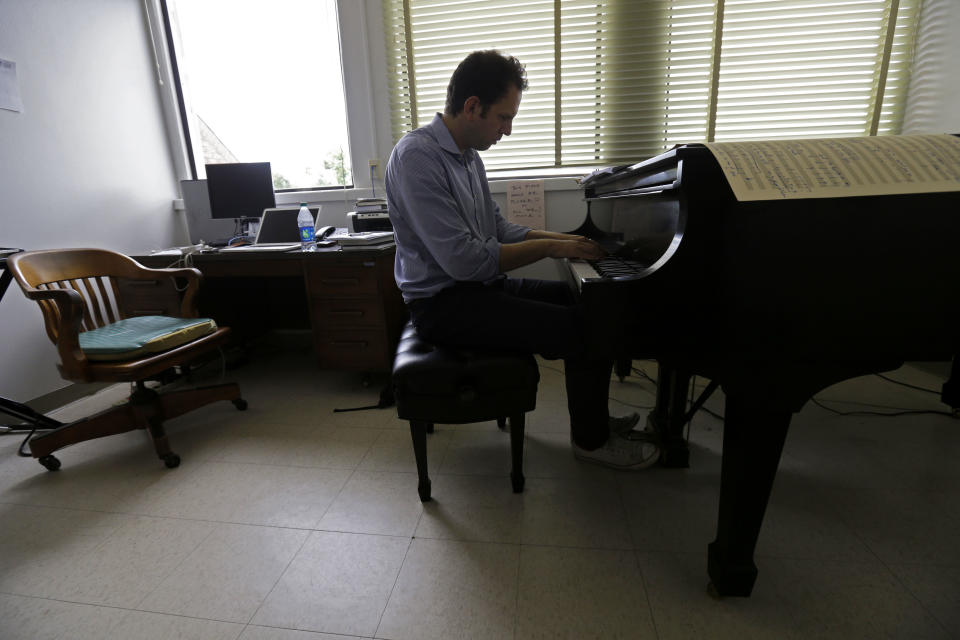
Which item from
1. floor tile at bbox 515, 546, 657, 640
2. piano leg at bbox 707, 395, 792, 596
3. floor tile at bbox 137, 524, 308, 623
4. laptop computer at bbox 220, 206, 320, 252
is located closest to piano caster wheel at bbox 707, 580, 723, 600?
piano leg at bbox 707, 395, 792, 596

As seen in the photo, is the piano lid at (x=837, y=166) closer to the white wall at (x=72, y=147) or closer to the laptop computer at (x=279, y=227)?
the laptop computer at (x=279, y=227)

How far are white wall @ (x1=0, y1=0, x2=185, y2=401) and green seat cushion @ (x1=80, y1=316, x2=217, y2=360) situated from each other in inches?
28.2

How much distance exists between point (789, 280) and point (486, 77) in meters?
0.95

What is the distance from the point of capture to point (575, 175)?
2.63m

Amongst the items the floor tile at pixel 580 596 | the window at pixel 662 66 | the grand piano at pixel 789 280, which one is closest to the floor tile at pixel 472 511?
the floor tile at pixel 580 596

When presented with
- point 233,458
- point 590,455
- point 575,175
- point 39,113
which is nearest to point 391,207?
point 590,455

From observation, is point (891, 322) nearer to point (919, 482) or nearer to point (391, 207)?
point (919, 482)

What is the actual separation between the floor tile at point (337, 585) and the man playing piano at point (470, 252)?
0.62 m

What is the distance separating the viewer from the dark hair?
1.24 metres

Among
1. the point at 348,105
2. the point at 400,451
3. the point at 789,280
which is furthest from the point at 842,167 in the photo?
the point at 348,105

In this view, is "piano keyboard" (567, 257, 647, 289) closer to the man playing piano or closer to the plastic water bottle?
the man playing piano

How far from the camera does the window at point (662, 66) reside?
2.33 m

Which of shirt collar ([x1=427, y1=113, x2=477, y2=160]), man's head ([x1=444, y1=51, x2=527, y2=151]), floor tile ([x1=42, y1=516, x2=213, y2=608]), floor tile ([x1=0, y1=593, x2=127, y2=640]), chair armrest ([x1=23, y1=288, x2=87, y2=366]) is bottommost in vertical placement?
floor tile ([x1=42, y1=516, x2=213, y2=608])

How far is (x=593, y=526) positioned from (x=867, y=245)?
96cm
